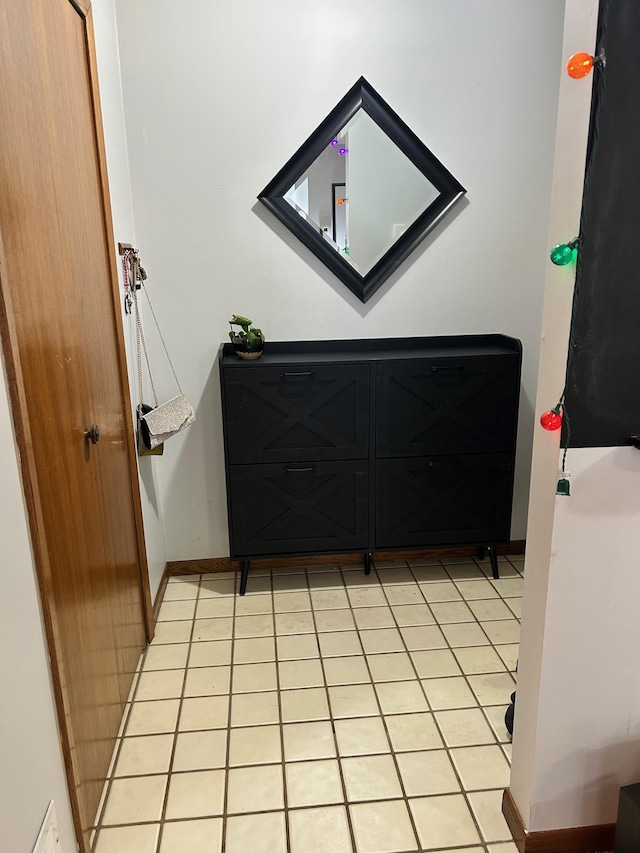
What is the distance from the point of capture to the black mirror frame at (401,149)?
8.32 ft

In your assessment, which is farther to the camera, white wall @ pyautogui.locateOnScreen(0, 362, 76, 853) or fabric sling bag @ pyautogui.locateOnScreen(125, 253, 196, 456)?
fabric sling bag @ pyautogui.locateOnScreen(125, 253, 196, 456)

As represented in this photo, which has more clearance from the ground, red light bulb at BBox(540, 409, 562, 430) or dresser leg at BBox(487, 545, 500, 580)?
red light bulb at BBox(540, 409, 562, 430)

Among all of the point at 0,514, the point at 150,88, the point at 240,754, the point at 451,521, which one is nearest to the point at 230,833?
the point at 240,754

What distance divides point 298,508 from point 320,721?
902 millimetres

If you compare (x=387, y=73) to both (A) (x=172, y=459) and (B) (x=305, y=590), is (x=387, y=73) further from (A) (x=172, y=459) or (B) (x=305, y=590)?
(B) (x=305, y=590)

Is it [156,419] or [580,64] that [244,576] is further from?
[580,64]

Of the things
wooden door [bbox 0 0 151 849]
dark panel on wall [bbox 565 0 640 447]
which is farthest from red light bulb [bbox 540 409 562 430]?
wooden door [bbox 0 0 151 849]

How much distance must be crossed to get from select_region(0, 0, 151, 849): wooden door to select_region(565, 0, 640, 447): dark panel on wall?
43.4 inches

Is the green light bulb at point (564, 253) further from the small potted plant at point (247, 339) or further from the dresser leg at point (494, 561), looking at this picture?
the dresser leg at point (494, 561)

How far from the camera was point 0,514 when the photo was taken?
3.64 ft

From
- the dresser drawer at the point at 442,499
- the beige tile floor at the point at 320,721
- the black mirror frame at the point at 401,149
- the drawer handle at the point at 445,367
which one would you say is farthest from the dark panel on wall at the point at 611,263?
the black mirror frame at the point at 401,149

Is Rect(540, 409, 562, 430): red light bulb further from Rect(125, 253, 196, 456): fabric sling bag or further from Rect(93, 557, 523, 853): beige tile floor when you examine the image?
Rect(125, 253, 196, 456): fabric sling bag

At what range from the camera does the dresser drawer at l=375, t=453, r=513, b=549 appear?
106 inches

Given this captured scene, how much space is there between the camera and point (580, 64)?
1105 mm
